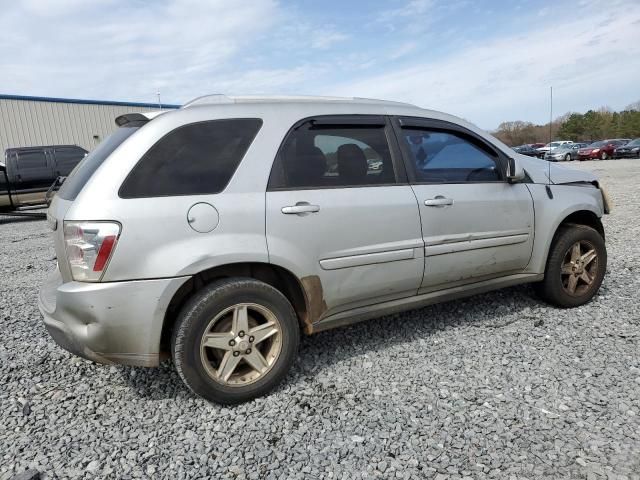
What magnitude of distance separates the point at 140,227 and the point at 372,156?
1583 mm

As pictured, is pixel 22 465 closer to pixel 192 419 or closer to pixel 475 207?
pixel 192 419

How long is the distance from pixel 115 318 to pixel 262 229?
3.00 ft

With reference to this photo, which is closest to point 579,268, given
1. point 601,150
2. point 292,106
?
point 292,106

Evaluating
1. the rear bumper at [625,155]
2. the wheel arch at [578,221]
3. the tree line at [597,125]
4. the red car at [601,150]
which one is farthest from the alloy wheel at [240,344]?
the tree line at [597,125]

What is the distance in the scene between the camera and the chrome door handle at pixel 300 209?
274 cm

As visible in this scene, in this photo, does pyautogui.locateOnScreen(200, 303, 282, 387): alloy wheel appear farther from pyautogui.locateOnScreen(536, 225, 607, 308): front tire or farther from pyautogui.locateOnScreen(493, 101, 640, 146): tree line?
pyautogui.locateOnScreen(493, 101, 640, 146): tree line

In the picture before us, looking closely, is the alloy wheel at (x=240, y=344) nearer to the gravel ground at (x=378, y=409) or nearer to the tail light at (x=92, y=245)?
the gravel ground at (x=378, y=409)

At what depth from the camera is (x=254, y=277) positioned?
111 inches

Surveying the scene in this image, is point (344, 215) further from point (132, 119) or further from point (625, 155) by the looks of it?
point (625, 155)

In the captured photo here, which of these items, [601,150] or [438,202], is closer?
[438,202]

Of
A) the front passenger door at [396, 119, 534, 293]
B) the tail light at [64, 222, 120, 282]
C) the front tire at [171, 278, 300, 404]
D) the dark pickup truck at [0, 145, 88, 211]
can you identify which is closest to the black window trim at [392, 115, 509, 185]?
the front passenger door at [396, 119, 534, 293]

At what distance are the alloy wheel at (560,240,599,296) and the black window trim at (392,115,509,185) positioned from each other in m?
0.99

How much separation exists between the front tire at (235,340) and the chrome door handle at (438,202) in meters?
1.22

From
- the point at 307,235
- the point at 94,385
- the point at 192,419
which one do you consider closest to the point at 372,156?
the point at 307,235
